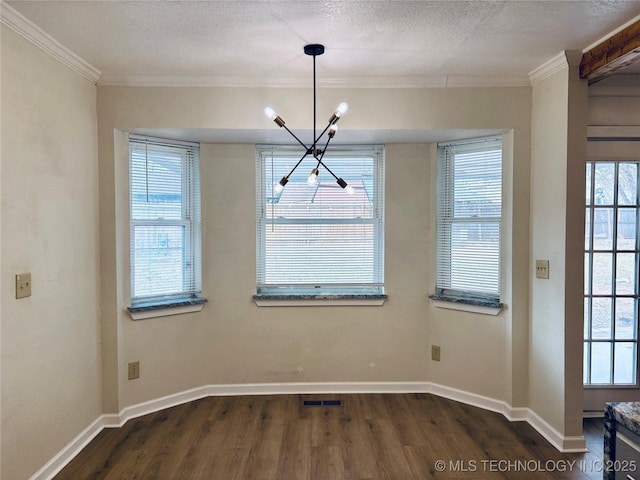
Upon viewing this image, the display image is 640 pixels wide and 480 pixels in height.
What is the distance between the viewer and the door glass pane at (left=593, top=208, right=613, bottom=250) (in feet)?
9.20

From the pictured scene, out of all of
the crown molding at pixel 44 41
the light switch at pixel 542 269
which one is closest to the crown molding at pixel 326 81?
the crown molding at pixel 44 41

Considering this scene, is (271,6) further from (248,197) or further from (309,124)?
(248,197)

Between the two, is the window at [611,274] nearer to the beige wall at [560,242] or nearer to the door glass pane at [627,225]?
the door glass pane at [627,225]

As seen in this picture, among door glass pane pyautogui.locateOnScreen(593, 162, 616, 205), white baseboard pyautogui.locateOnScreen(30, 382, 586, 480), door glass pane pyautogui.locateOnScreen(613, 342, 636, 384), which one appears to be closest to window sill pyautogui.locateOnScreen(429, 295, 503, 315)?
white baseboard pyautogui.locateOnScreen(30, 382, 586, 480)

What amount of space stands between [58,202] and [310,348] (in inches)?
86.7

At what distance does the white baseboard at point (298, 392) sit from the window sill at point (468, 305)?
0.71 metres

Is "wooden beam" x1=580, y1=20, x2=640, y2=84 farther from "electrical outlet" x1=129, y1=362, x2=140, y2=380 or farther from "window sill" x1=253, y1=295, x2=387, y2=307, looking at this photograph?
"electrical outlet" x1=129, y1=362, x2=140, y2=380

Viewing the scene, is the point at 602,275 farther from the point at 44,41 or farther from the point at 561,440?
the point at 44,41

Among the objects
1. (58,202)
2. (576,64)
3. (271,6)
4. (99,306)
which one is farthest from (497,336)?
(58,202)

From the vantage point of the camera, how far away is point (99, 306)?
276cm

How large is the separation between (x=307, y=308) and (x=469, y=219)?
159 centimetres

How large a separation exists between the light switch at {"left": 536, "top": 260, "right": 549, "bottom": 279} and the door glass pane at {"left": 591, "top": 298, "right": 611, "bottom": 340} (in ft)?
1.80

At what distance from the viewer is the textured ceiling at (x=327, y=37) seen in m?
1.91

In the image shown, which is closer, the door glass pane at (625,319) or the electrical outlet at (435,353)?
the door glass pane at (625,319)
